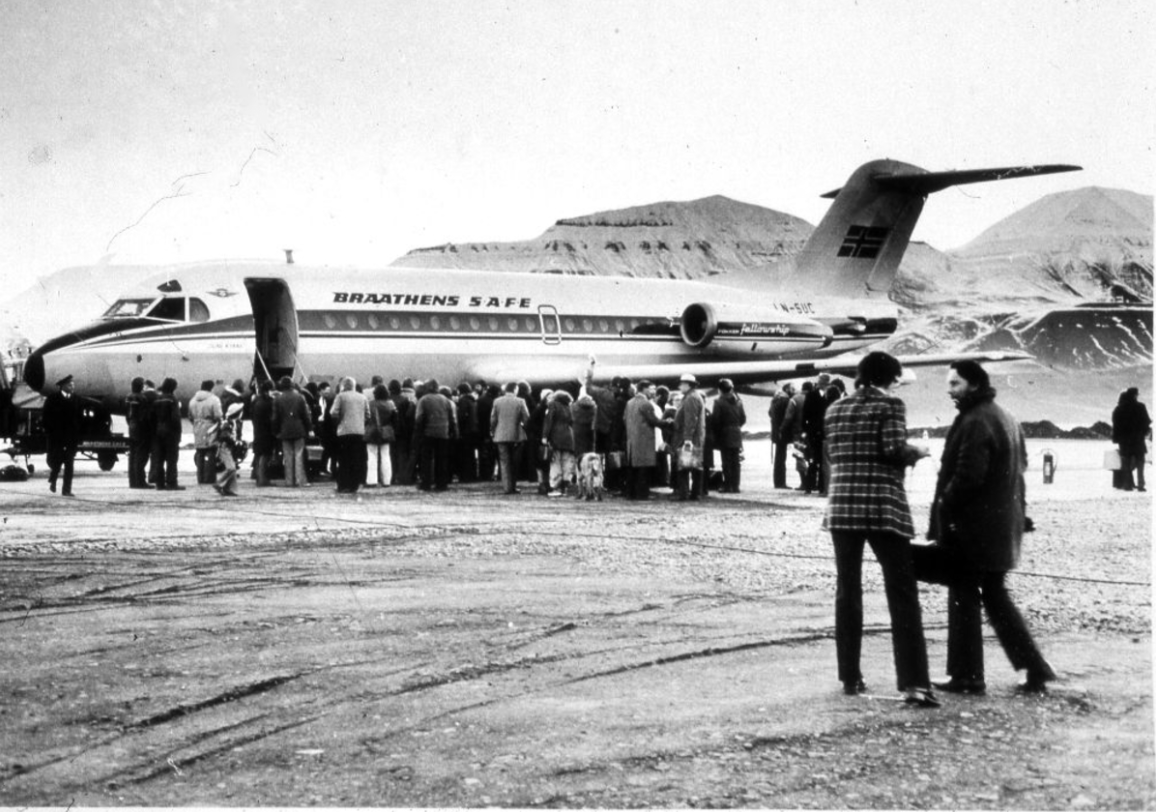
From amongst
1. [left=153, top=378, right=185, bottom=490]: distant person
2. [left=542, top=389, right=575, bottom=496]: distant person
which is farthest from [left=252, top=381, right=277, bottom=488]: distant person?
[left=542, top=389, right=575, bottom=496]: distant person

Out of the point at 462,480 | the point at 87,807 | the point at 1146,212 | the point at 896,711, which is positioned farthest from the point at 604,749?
the point at 462,480

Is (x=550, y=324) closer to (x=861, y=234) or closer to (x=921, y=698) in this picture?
(x=861, y=234)

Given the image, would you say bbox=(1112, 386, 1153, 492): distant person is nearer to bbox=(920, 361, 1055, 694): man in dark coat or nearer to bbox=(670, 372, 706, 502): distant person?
bbox=(670, 372, 706, 502): distant person

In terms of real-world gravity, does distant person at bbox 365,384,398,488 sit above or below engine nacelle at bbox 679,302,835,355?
below

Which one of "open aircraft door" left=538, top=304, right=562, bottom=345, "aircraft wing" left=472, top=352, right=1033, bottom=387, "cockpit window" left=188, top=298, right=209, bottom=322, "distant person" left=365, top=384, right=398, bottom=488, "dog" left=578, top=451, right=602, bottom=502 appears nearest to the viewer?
"dog" left=578, top=451, right=602, bottom=502

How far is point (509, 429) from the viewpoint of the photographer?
17.5 meters

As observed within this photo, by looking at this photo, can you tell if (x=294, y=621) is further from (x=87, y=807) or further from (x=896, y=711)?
(x=896, y=711)

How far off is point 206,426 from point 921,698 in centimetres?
1376

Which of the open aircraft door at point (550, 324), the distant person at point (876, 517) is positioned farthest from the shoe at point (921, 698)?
the open aircraft door at point (550, 324)

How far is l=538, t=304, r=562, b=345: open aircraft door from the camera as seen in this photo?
24203 millimetres

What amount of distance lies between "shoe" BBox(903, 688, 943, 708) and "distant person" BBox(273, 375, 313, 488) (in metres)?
12.6

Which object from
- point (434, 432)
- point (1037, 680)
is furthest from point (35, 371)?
point (1037, 680)

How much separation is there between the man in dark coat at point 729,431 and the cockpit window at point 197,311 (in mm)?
8432

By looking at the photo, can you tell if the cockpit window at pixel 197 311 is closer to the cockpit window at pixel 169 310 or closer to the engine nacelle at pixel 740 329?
the cockpit window at pixel 169 310
